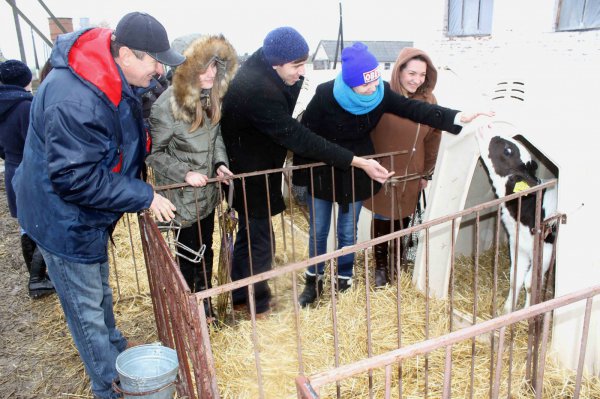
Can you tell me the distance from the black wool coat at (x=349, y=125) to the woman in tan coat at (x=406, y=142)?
0.57 feet

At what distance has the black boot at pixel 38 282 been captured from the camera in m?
4.21

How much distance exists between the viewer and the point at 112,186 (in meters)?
2.21

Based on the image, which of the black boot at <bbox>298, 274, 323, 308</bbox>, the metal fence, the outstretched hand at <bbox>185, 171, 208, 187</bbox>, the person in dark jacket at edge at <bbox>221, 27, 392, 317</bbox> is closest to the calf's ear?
the metal fence

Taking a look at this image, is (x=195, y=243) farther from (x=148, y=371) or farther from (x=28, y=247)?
(x=28, y=247)

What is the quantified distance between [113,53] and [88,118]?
1.25ft

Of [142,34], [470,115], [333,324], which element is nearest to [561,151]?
[470,115]

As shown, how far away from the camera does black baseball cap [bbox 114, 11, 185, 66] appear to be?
2176mm

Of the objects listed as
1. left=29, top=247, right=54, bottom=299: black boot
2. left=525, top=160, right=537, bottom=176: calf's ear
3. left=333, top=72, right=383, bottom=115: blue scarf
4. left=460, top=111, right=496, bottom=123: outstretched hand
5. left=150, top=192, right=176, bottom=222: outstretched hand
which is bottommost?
left=29, top=247, right=54, bottom=299: black boot

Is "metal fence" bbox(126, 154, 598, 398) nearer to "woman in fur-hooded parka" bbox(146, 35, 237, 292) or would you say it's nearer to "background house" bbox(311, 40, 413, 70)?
"woman in fur-hooded parka" bbox(146, 35, 237, 292)

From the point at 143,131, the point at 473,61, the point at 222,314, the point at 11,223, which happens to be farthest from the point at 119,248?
the point at 473,61

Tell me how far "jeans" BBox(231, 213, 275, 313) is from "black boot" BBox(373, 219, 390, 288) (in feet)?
3.01

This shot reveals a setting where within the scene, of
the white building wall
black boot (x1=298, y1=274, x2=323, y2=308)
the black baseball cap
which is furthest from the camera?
black boot (x1=298, y1=274, x2=323, y2=308)

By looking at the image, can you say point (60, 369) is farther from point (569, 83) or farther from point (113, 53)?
point (569, 83)

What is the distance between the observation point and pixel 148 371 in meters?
2.59
